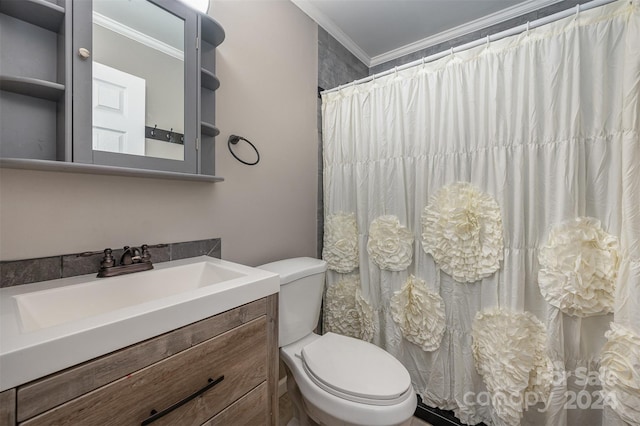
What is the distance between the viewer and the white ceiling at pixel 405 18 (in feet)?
5.91

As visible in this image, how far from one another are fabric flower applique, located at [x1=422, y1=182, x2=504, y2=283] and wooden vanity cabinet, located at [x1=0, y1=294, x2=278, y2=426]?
3.13 ft

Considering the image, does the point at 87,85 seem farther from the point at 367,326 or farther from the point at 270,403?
the point at 367,326

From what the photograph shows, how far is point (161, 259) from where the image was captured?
3.73ft

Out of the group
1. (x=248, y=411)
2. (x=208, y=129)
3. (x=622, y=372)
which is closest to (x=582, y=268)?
(x=622, y=372)

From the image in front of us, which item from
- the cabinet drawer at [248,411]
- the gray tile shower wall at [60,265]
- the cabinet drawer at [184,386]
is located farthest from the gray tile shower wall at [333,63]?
the cabinet drawer at [248,411]

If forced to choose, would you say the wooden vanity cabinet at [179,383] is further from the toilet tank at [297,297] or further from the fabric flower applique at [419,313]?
the fabric flower applique at [419,313]

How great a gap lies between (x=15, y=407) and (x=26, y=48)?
102 centimetres

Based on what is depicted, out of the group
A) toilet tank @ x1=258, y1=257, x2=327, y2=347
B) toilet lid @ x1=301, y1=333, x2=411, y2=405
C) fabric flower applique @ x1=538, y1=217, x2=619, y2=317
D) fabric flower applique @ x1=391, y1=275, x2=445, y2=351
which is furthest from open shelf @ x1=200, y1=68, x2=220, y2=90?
fabric flower applique @ x1=538, y1=217, x2=619, y2=317

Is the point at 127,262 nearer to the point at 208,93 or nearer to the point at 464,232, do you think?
the point at 208,93

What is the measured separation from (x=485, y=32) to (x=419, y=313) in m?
2.10

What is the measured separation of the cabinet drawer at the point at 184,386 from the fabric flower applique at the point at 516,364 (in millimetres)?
1087

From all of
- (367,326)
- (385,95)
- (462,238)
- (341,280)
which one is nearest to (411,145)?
(385,95)

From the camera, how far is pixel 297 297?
132cm

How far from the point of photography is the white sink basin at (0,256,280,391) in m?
0.49
